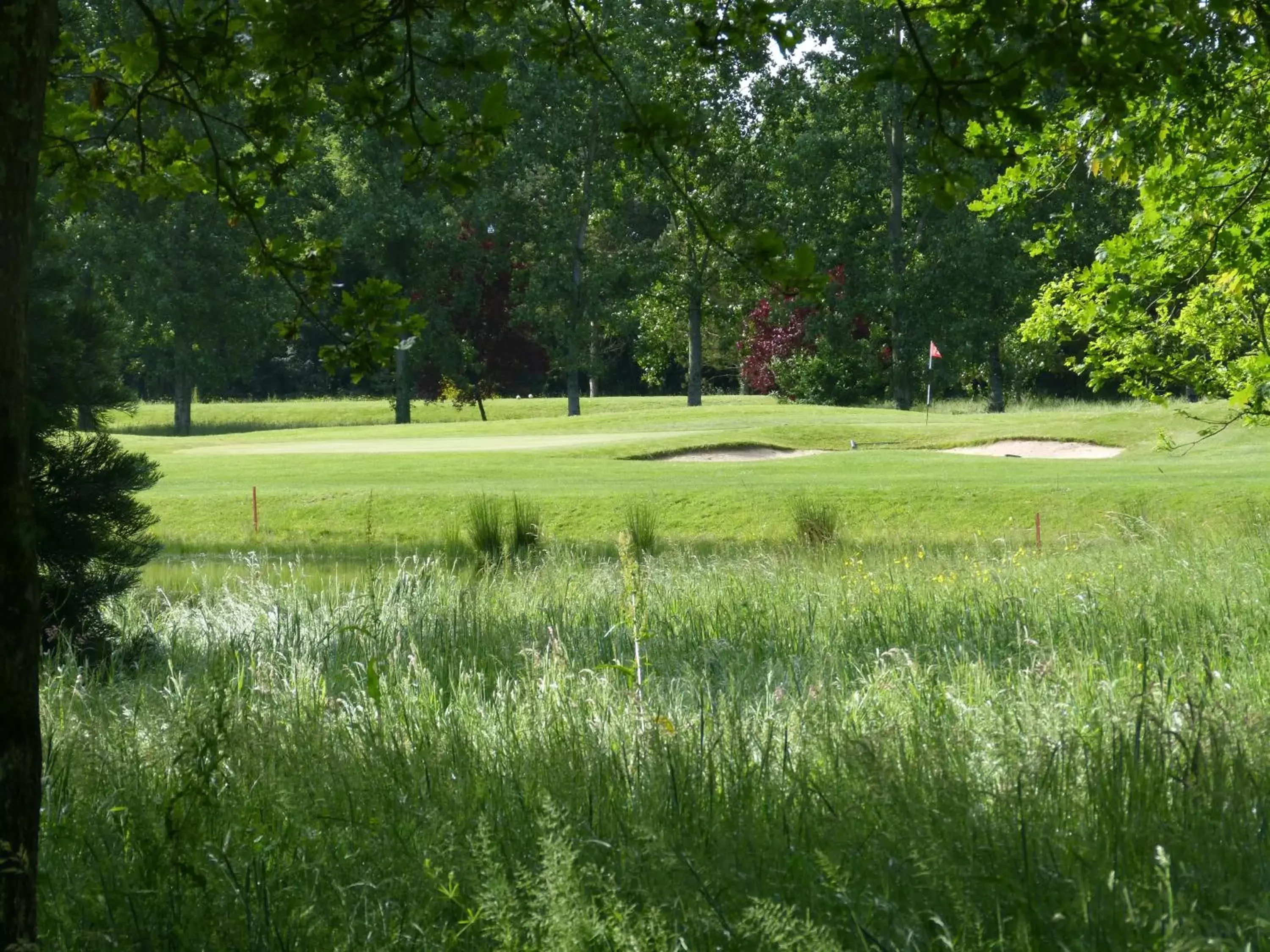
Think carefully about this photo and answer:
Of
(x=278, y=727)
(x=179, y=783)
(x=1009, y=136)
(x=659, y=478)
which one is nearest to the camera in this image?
(x=179, y=783)

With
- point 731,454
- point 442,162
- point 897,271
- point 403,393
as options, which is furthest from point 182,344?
point 442,162

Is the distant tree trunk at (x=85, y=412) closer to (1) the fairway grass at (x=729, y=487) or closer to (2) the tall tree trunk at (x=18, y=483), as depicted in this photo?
(2) the tall tree trunk at (x=18, y=483)

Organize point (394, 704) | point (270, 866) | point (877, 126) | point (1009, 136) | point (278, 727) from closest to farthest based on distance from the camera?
1. point (270, 866)
2. point (278, 727)
3. point (394, 704)
4. point (1009, 136)
5. point (877, 126)

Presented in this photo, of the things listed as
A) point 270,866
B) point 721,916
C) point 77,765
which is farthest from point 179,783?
point 721,916

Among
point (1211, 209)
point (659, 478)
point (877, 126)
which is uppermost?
point (877, 126)

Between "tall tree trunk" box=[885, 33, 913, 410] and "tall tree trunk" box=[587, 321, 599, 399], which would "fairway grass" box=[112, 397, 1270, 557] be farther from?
"tall tree trunk" box=[587, 321, 599, 399]

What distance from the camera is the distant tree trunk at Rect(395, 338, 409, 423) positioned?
143 feet

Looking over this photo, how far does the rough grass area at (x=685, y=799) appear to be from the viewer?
2691 millimetres

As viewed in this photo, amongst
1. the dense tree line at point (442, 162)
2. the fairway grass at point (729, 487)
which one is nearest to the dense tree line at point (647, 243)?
the dense tree line at point (442, 162)

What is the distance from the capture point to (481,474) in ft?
67.2

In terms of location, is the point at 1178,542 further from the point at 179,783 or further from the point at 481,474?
the point at 481,474

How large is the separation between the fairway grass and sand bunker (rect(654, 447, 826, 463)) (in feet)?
0.68

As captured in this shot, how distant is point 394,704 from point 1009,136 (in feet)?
18.9

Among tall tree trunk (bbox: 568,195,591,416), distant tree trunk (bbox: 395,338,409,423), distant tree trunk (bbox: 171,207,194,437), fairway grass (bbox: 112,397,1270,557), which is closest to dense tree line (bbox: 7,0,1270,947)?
fairway grass (bbox: 112,397,1270,557)
